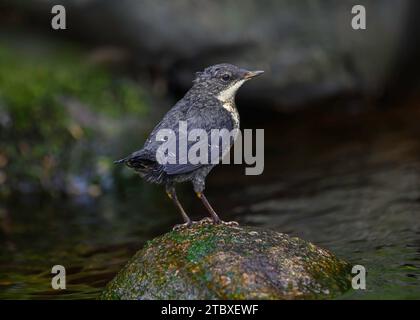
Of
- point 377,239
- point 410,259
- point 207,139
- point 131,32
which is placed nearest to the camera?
point 207,139

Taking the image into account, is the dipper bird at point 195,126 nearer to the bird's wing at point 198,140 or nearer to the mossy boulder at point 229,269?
the bird's wing at point 198,140

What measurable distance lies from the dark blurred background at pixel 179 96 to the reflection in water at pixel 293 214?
3 cm

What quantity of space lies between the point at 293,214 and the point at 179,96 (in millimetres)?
4175

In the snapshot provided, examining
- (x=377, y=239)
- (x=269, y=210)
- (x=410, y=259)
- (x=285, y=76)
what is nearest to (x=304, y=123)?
(x=285, y=76)

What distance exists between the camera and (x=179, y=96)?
11586 mm

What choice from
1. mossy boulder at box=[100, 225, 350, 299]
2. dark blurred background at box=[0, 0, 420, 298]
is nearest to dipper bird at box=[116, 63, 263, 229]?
mossy boulder at box=[100, 225, 350, 299]

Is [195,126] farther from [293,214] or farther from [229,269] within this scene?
[293,214]

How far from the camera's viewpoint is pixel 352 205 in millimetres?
8047

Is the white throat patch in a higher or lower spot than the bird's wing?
higher

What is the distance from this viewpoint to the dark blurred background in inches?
321

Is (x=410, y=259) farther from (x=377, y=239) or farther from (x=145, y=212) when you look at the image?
(x=145, y=212)

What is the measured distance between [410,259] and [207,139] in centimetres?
198

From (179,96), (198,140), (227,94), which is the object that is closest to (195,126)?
(198,140)

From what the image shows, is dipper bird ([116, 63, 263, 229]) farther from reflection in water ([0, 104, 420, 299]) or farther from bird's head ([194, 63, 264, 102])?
reflection in water ([0, 104, 420, 299])
